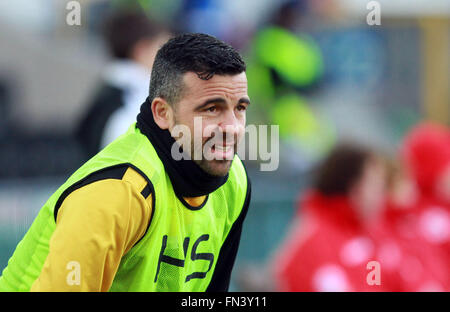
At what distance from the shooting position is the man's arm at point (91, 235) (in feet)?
8.25

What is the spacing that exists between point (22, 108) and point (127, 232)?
6979 millimetres

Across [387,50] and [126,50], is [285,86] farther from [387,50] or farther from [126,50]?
[126,50]

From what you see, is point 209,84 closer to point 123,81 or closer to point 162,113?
point 162,113

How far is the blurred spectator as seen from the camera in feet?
17.0

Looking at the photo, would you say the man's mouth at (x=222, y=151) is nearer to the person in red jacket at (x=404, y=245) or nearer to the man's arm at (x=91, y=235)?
the man's arm at (x=91, y=235)

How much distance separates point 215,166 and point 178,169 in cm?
13

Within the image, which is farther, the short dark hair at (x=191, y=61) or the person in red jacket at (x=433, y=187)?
the person in red jacket at (x=433, y=187)

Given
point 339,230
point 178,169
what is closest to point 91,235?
point 178,169

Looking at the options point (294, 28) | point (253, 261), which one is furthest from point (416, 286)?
point (294, 28)

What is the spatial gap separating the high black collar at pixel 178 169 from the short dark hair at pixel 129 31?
2516mm

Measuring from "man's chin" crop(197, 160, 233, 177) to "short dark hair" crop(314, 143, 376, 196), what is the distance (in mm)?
2858

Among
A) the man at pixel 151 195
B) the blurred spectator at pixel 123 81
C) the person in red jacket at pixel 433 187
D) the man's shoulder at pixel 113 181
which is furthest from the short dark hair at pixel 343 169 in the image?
the man's shoulder at pixel 113 181

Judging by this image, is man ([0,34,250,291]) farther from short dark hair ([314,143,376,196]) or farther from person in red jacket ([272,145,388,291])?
short dark hair ([314,143,376,196])

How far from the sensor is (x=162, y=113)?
2834 millimetres
